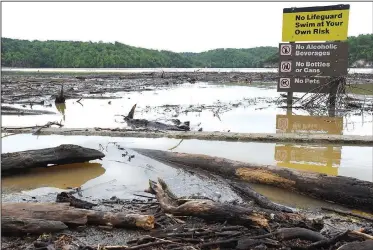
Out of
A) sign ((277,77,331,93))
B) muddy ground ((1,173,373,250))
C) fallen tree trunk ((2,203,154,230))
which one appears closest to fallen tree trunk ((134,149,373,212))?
muddy ground ((1,173,373,250))

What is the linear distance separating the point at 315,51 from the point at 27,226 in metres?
14.9

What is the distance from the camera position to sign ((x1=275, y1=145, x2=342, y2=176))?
7370 mm

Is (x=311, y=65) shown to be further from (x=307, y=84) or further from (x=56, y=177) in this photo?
(x=56, y=177)

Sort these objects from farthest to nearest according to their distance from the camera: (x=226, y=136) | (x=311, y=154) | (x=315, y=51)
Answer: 1. (x=315, y=51)
2. (x=226, y=136)
3. (x=311, y=154)

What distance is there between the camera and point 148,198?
18.1ft

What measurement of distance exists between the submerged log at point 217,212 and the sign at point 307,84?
43.5 feet

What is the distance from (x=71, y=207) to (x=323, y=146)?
6499 millimetres

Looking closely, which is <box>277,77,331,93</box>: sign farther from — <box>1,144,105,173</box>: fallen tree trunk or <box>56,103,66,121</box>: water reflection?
<box>1,144,105,173</box>: fallen tree trunk

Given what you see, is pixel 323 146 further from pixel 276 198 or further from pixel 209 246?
pixel 209 246

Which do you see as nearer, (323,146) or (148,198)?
(148,198)

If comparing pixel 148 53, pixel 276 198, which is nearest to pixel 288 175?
pixel 276 198

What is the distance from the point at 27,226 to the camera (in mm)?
4137

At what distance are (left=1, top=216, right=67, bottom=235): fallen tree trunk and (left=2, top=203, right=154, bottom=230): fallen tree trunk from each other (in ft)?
0.48

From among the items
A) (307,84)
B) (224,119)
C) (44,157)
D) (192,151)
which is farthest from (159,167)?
(307,84)
